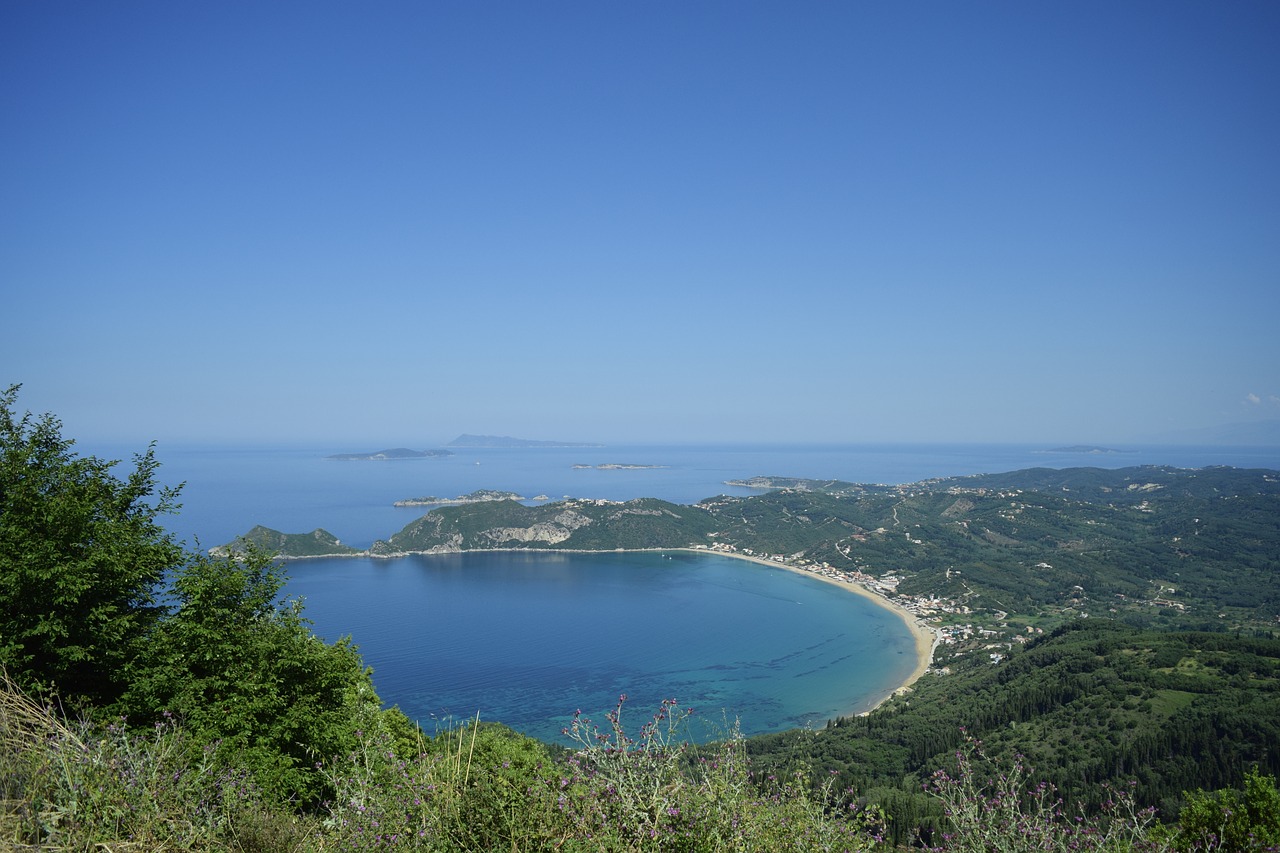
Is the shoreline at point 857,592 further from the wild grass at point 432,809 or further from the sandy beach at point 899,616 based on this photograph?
the wild grass at point 432,809

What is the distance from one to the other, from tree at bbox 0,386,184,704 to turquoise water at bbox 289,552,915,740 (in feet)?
89.1

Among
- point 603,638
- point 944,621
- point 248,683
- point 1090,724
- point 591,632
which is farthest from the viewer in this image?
point 944,621

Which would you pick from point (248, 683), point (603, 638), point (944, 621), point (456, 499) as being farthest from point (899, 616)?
point (456, 499)

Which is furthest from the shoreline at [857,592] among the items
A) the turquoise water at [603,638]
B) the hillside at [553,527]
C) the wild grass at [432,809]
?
the wild grass at [432,809]

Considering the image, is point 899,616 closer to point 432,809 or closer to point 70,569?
point 70,569

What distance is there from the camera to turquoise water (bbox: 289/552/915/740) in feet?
147

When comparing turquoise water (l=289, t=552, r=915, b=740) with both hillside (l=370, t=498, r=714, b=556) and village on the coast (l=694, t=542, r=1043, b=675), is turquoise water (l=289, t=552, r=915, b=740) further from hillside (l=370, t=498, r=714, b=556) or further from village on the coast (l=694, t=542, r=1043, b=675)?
hillside (l=370, t=498, r=714, b=556)

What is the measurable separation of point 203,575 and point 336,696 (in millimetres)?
2856

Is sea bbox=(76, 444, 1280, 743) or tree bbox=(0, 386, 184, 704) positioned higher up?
tree bbox=(0, 386, 184, 704)

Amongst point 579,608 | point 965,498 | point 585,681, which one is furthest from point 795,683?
point 965,498

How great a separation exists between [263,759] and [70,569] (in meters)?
3.66

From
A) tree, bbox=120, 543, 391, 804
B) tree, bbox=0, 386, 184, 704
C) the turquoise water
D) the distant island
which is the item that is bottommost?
the turquoise water

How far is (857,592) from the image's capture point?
79812mm

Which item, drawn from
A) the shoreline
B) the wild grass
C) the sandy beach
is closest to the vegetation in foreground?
the wild grass
